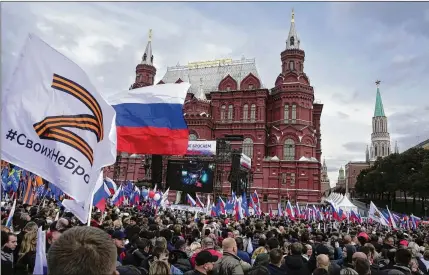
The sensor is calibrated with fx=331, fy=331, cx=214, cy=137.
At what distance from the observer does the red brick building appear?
151ft

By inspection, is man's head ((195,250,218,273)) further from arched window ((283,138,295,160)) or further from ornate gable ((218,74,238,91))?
ornate gable ((218,74,238,91))

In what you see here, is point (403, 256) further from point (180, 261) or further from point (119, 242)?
point (119, 242)

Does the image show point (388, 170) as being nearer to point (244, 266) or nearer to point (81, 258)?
point (244, 266)

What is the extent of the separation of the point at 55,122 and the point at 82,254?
12.3ft

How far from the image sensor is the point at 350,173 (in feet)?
432

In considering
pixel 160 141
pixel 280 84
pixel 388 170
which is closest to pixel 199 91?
pixel 280 84

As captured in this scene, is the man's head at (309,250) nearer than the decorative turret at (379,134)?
Yes

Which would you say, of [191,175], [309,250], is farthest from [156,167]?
[309,250]

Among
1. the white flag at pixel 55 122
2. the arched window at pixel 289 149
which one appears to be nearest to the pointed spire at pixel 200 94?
the arched window at pixel 289 149

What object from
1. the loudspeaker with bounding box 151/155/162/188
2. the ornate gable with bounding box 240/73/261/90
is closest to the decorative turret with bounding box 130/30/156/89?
the ornate gable with bounding box 240/73/261/90

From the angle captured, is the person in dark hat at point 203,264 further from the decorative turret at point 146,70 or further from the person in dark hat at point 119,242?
the decorative turret at point 146,70

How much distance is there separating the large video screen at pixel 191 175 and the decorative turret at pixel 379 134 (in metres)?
109

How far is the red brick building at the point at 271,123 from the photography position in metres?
46.1

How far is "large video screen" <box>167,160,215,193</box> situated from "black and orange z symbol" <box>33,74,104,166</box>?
1302 inches
